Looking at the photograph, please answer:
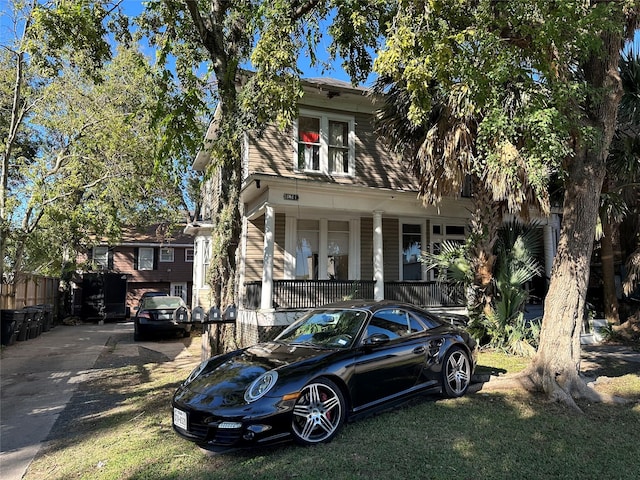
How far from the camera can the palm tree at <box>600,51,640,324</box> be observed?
34.8ft

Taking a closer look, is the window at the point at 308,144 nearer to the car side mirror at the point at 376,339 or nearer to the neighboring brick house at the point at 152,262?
the car side mirror at the point at 376,339

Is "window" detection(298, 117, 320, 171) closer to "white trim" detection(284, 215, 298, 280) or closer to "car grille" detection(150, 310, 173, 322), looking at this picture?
"white trim" detection(284, 215, 298, 280)

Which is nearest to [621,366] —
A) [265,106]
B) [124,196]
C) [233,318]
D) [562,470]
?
[562,470]

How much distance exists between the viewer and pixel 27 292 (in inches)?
713

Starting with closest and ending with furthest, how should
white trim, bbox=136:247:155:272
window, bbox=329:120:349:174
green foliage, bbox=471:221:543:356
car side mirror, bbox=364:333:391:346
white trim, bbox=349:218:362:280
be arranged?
car side mirror, bbox=364:333:391:346
green foliage, bbox=471:221:543:356
window, bbox=329:120:349:174
white trim, bbox=349:218:362:280
white trim, bbox=136:247:155:272

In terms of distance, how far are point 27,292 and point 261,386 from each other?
17863 mm

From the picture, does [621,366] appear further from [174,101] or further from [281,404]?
[174,101]

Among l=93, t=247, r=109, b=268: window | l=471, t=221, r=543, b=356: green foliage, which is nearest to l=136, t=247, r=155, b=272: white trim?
l=93, t=247, r=109, b=268: window

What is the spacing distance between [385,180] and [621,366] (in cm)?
808

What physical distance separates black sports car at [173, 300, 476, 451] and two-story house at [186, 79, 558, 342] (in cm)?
546

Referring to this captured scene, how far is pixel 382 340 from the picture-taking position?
17.6 ft

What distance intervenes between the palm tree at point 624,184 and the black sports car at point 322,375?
7.88 m

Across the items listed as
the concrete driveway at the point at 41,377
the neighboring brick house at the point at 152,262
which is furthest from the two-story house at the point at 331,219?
the neighboring brick house at the point at 152,262

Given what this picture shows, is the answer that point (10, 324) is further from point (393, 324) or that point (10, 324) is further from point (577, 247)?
point (577, 247)
